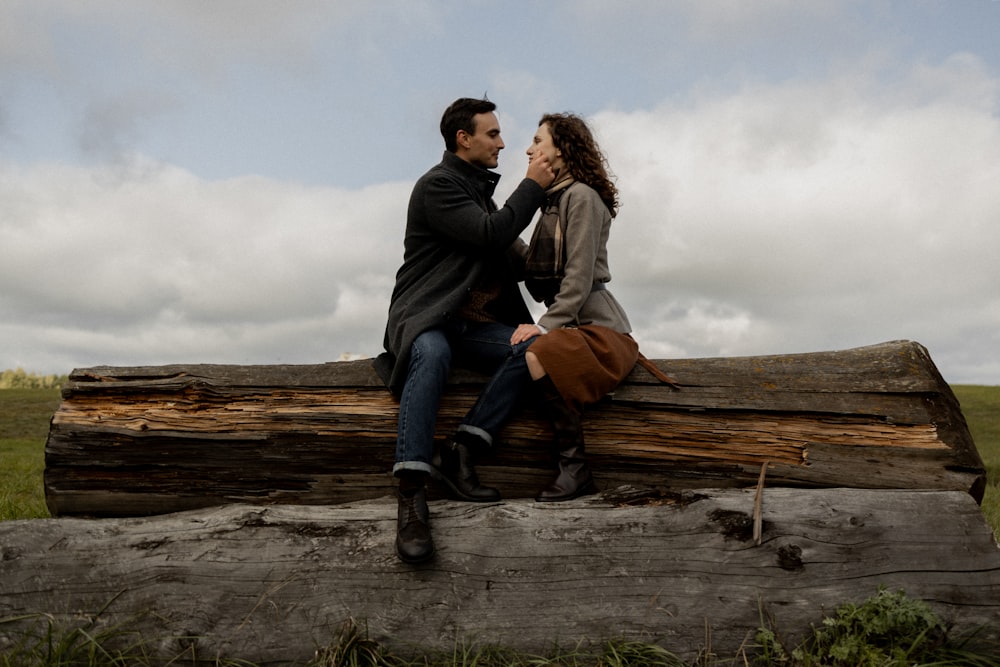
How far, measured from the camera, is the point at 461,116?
5426 mm

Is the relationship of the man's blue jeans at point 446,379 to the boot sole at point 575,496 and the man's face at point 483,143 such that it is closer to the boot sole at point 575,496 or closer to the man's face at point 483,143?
the boot sole at point 575,496

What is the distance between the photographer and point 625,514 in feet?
15.6

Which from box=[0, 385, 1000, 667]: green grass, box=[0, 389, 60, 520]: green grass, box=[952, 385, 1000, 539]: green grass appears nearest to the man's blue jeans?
box=[0, 385, 1000, 667]: green grass

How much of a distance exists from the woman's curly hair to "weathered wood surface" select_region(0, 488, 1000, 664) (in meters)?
2.10

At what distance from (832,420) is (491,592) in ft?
8.46

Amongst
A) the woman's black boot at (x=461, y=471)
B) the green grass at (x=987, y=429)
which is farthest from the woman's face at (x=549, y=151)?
the green grass at (x=987, y=429)

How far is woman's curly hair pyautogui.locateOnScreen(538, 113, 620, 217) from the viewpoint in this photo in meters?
5.26

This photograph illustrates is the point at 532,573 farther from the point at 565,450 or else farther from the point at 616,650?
the point at 565,450

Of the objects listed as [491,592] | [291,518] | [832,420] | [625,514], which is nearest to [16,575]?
[291,518]

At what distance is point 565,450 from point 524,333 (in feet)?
2.65

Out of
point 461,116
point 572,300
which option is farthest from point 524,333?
point 461,116

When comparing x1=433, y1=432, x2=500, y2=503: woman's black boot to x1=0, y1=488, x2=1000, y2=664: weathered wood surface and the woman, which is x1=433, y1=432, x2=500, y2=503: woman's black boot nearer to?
x1=0, y1=488, x2=1000, y2=664: weathered wood surface

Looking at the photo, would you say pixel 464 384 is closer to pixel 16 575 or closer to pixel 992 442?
pixel 16 575

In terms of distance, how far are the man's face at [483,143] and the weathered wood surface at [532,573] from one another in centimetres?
240
